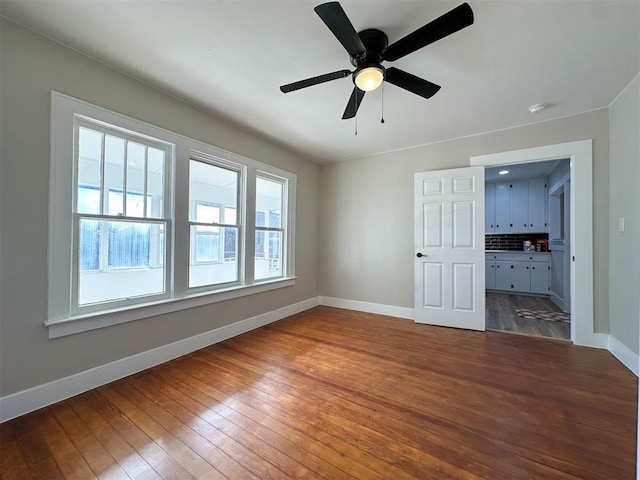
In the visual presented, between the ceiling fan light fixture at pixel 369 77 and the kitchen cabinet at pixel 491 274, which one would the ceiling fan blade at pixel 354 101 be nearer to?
the ceiling fan light fixture at pixel 369 77

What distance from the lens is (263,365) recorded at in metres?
2.49

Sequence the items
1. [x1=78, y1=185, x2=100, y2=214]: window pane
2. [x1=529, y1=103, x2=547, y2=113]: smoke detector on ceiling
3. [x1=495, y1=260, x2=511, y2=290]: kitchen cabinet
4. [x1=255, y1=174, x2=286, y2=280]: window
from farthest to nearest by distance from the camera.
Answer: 1. [x1=495, y1=260, x2=511, y2=290]: kitchen cabinet
2. [x1=255, y1=174, x2=286, y2=280]: window
3. [x1=529, y1=103, x2=547, y2=113]: smoke detector on ceiling
4. [x1=78, y1=185, x2=100, y2=214]: window pane

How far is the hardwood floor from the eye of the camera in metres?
1.37

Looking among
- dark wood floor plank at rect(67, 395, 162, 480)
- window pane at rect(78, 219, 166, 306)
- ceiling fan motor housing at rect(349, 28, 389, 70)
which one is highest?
ceiling fan motor housing at rect(349, 28, 389, 70)

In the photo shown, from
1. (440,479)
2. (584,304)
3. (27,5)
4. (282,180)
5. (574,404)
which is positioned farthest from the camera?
(282,180)

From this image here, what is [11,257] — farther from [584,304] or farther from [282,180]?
[584,304]

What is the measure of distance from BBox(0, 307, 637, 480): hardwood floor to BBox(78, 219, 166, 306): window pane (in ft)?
2.50

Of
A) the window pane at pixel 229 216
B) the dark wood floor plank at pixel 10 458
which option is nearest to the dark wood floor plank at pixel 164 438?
the dark wood floor plank at pixel 10 458

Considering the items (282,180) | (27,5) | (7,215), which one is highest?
(27,5)

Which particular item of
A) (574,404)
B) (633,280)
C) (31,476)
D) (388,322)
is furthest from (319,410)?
(633,280)

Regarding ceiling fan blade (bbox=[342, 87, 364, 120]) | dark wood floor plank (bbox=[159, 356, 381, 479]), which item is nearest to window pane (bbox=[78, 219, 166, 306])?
dark wood floor plank (bbox=[159, 356, 381, 479])

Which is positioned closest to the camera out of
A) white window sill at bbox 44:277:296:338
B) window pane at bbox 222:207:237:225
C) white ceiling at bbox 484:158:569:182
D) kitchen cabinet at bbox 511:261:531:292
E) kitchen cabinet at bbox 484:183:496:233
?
white window sill at bbox 44:277:296:338

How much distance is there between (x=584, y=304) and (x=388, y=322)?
2.26m

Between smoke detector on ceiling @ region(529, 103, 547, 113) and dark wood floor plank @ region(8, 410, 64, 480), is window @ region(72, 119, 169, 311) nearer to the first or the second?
dark wood floor plank @ region(8, 410, 64, 480)
